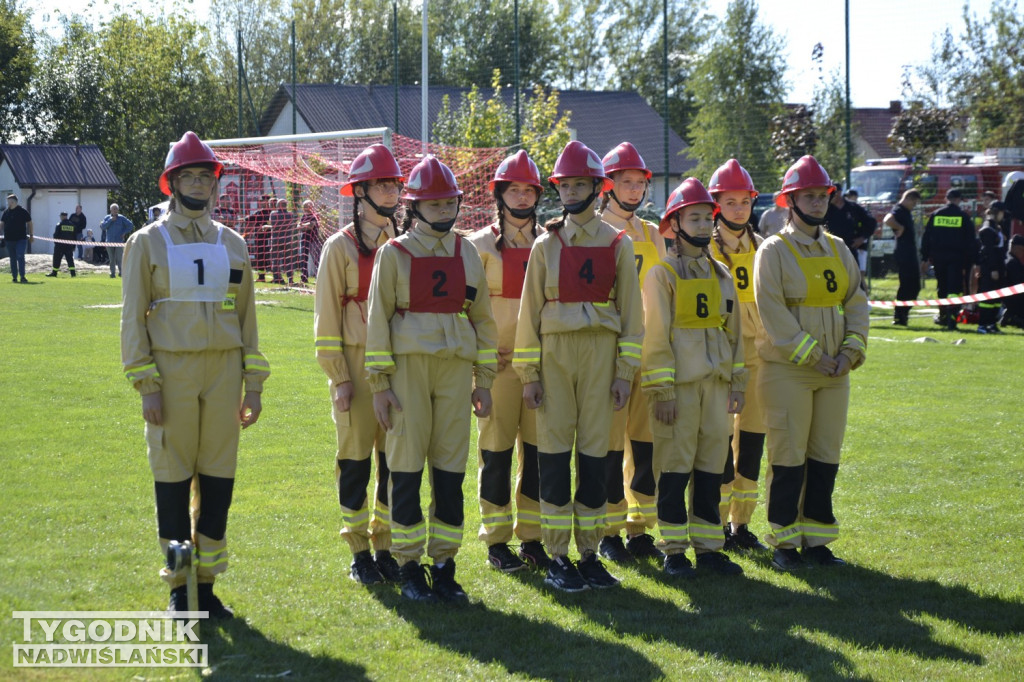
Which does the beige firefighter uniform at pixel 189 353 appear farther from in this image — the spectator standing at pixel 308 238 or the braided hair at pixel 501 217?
the spectator standing at pixel 308 238

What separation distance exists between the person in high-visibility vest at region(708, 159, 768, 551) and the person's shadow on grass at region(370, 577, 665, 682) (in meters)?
2.01

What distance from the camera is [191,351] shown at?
572 centimetres

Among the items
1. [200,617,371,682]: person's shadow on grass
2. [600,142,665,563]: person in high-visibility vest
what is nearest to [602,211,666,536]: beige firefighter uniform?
[600,142,665,563]: person in high-visibility vest

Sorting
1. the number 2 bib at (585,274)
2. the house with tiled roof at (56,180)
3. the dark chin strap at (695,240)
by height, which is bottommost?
the number 2 bib at (585,274)

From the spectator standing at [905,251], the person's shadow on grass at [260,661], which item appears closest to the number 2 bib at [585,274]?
the person's shadow on grass at [260,661]

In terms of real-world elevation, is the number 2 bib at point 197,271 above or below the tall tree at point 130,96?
below

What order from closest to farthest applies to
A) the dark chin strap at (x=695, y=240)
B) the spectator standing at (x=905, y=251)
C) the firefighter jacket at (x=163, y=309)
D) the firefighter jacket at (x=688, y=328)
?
the firefighter jacket at (x=163, y=309) → the firefighter jacket at (x=688, y=328) → the dark chin strap at (x=695, y=240) → the spectator standing at (x=905, y=251)

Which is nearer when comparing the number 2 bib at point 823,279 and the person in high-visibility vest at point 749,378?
the number 2 bib at point 823,279

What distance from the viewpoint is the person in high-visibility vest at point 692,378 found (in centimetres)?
670

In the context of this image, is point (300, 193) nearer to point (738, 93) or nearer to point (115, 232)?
point (115, 232)

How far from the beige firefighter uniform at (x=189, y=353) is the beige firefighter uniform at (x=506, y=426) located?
1.65 m

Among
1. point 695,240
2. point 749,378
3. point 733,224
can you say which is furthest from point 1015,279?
point 695,240

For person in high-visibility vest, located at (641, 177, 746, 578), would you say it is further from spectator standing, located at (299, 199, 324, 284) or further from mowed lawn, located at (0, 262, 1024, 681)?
spectator standing, located at (299, 199, 324, 284)

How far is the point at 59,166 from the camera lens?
47250mm
